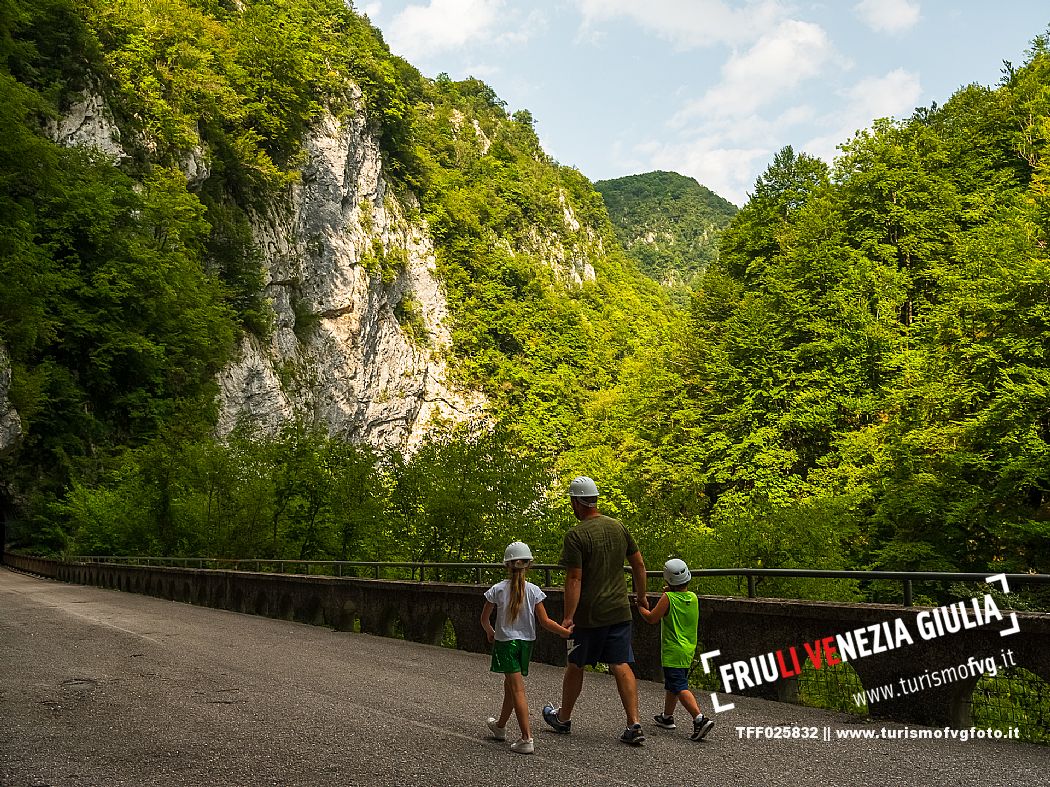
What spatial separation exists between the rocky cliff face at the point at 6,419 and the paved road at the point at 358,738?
92.1 feet

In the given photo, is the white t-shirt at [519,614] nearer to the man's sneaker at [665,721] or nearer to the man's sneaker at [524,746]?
the man's sneaker at [524,746]

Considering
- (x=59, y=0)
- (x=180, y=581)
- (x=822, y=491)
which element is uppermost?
(x=59, y=0)

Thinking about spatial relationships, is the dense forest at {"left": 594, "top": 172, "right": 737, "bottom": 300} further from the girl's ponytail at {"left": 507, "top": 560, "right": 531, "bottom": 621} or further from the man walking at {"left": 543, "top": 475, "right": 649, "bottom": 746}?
the girl's ponytail at {"left": 507, "top": 560, "right": 531, "bottom": 621}

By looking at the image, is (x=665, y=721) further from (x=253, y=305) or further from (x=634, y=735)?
(x=253, y=305)

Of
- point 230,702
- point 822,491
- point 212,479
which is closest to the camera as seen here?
point 230,702

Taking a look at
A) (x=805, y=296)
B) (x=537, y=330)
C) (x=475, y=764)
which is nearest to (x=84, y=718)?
(x=475, y=764)

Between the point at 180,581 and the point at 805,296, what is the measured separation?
24.8 m

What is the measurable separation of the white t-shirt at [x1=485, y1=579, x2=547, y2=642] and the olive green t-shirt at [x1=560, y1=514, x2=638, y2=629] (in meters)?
0.34

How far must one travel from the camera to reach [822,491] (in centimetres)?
2891

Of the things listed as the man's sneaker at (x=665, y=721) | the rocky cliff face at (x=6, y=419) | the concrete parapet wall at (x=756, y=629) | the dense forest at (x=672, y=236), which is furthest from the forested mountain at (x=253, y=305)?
the dense forest at (x=672, y=236)

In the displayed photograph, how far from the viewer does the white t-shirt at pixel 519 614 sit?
657cm

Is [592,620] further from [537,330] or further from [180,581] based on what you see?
[537,330]

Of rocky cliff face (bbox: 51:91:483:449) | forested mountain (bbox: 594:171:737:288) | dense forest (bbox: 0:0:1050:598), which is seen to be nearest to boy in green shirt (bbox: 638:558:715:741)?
dense forest (bbox: 0:0:1050:598)

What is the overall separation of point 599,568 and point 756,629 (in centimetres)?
369
